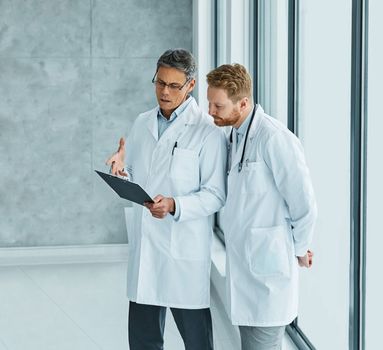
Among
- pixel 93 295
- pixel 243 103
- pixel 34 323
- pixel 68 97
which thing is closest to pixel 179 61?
pixel 243 103

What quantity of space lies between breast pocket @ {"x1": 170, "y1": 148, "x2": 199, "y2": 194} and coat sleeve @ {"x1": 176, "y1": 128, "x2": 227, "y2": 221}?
1.0 inches

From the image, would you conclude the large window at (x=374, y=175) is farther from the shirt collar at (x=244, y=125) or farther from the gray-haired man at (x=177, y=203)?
the gray-haired man at (x=177, y=203)

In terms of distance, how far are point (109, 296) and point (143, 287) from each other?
5.86 feet

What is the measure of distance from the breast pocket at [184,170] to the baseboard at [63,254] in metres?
2.78

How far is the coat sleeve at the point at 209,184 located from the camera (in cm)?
236

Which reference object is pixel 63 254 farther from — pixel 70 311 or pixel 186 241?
pixel 186 241

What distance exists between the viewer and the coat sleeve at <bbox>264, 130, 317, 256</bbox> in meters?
2.01

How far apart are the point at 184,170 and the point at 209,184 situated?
11 centimetres

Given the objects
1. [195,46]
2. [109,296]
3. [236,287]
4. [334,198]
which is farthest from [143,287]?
[195,46]

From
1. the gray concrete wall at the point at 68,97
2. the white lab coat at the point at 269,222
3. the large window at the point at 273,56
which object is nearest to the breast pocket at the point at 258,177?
the white lab coat at the point at 269,222

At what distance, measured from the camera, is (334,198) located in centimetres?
238

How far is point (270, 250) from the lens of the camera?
2.06m

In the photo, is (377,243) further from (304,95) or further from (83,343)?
(83,343)

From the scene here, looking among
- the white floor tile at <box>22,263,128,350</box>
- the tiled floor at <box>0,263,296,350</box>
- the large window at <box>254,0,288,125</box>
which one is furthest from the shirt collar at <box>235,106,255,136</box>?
the white floor tile at <box>22,263,128,350</box>
